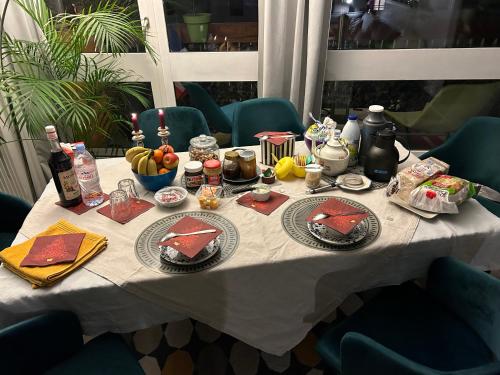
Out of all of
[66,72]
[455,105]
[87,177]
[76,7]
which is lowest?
[455,105]

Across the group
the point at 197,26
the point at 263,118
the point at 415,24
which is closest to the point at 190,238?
the point at 263,118

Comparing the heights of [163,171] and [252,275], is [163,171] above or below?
above

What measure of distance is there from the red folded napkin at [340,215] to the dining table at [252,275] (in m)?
0.07

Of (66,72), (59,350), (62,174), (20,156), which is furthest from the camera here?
(20,156)

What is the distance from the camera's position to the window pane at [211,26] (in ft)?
7.65

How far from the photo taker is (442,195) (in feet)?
3.72

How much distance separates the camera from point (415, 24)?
2.34m

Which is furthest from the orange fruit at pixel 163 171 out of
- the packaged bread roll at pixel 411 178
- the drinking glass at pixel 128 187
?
the packaged bread roll at pixel 411 178

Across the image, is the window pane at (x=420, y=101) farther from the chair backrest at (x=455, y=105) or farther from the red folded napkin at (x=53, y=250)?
the red folded napkin at (x=53, y=250)

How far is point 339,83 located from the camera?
8.55 ft

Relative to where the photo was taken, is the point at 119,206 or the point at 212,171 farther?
the point at 212,171

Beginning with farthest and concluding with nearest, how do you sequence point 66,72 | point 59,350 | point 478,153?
point 66,72, point 478,153, point 59,350

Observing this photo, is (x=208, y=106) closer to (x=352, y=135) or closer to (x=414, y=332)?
(x=352, y=135)

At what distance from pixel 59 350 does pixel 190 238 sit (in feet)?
1.53
